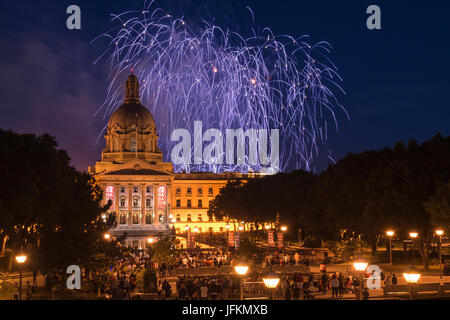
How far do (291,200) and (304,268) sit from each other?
1671 inches

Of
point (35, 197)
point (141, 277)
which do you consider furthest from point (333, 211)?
point (35, 197)

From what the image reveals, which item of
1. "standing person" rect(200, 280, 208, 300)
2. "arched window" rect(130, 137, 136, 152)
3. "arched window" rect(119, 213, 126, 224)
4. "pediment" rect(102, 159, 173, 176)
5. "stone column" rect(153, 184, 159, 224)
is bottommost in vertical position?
"standing person" rect(200, 280, 208, 300)

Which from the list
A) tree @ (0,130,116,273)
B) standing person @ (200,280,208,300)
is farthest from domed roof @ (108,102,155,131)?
standing person @ (200,280,208,300)

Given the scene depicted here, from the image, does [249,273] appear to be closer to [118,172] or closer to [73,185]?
[73,185]

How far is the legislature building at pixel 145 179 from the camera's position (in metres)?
132

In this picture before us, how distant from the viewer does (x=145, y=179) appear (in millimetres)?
134000

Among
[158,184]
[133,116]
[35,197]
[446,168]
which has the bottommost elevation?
[35,197]

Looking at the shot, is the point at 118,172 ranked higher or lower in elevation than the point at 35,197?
higher

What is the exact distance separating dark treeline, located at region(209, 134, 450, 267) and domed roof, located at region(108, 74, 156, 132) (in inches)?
2838

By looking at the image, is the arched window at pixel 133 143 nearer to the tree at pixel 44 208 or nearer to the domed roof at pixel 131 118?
the domed roof at pixel 131 118

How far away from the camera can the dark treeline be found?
163ft

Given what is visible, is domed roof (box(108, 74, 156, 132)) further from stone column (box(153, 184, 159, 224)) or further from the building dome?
stone column (box(153, 184, 159, 224))

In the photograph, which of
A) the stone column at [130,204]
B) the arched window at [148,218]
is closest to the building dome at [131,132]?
the stone column at [130,204]
